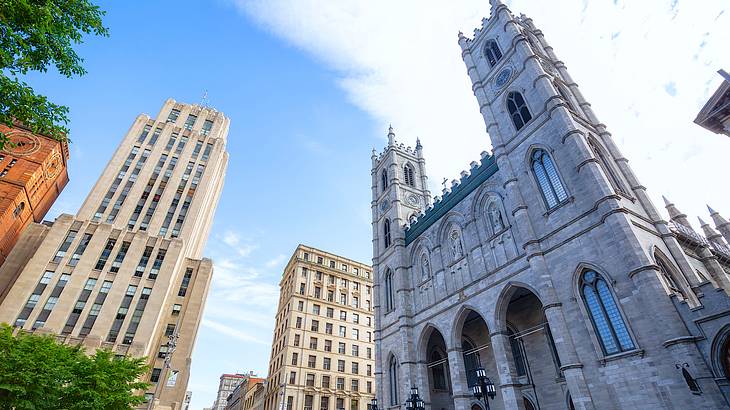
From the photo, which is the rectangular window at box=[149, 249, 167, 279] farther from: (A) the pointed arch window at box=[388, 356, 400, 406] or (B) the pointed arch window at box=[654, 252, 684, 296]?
(B) the pointed arch window at box=[654, 252, 684, 296]

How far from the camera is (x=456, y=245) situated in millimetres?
25219

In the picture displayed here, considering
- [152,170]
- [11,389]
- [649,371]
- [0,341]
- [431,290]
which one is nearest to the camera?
[649,371]

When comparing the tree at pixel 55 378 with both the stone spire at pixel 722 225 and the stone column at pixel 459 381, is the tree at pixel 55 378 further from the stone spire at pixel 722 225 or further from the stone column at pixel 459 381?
the stone spire at pixel 722 225

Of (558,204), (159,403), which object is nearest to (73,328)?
(159,403)

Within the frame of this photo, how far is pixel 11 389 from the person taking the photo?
13711 millimetres

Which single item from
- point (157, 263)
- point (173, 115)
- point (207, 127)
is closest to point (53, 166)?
point (173, 115)

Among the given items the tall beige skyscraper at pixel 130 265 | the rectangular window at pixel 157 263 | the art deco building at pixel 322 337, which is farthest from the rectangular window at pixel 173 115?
the art deco building at pixel 322 337

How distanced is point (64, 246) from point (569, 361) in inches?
1818

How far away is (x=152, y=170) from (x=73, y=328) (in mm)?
24813

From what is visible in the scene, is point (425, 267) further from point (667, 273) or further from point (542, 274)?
point (667, 273)

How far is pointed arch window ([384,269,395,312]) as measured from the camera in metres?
30.9

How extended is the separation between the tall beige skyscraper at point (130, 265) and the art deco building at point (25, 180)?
2.14 m

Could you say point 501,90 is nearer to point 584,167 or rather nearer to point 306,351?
point 584,167

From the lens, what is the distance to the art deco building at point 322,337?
42.0 metres
